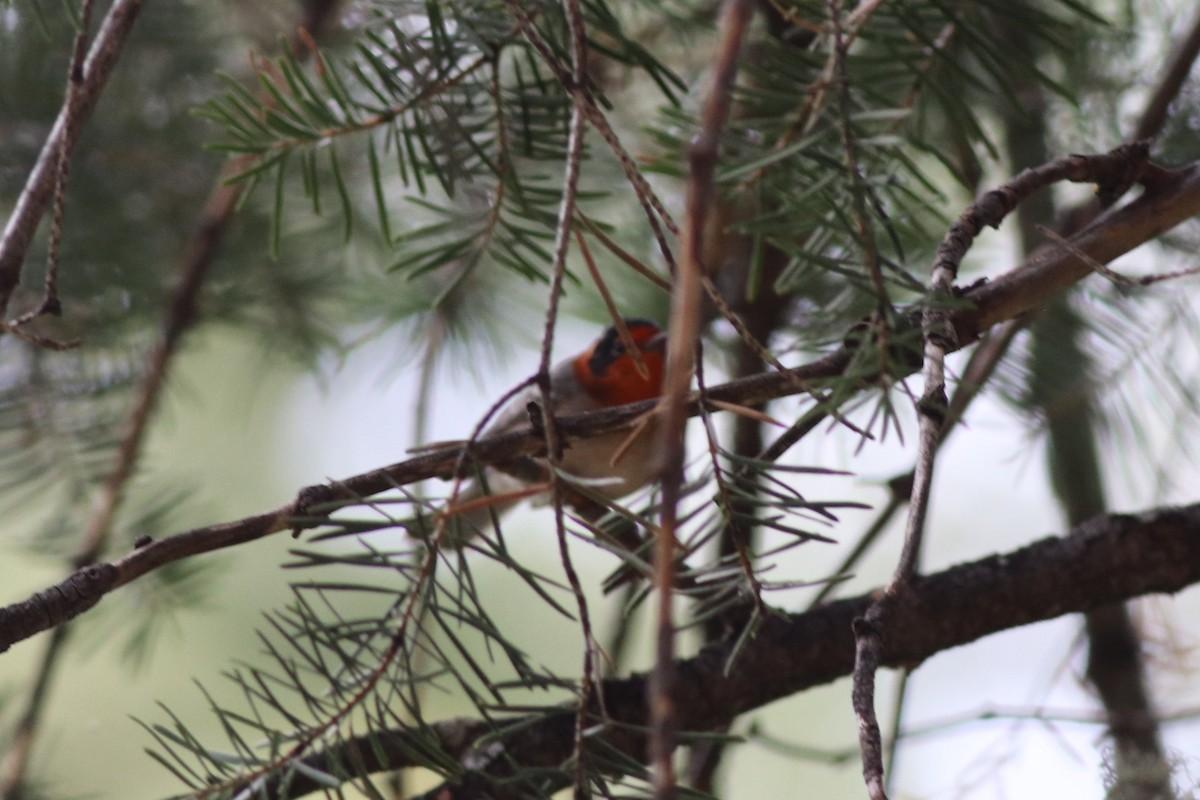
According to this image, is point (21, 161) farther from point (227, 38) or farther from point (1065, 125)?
point (1065, 125)

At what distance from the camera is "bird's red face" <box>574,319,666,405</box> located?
196cm

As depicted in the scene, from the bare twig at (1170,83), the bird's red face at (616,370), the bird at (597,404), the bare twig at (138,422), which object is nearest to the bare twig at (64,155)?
the bare twig at (138,422)

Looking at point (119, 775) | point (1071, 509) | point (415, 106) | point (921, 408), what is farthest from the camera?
point (119, 775)

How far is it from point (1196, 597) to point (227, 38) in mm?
1732

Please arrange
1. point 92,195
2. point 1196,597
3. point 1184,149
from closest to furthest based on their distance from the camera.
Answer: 1. point 1184,149
2. point 92,195
3. point 1196,597

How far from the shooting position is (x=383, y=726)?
64 cm

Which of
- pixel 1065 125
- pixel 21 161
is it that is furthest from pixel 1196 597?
pixel 21 161

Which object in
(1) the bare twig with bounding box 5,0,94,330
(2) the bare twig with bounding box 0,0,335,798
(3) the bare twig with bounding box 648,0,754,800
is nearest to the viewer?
(3) the bare twig with bounding box 648,0,754,800

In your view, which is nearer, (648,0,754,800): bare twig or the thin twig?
(648,0,754,800): bare twig

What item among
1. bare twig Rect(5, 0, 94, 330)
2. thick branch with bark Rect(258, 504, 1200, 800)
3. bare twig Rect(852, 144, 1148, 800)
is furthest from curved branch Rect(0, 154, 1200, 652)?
thick branch with bark Rect(258, 504, 1200, 800)

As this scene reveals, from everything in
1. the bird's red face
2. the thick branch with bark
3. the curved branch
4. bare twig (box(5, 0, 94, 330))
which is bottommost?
the thick branch with bark

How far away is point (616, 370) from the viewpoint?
202 centimetres

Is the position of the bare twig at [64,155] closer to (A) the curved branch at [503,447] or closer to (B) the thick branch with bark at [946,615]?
(A) the curved branch at [503,447]

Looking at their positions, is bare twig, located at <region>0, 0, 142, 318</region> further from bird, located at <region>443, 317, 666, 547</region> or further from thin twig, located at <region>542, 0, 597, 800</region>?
bird, located at <region>443, 317, 666, 547</region>
